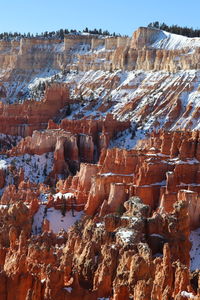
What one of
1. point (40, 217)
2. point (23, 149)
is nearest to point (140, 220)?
point (40, 217)

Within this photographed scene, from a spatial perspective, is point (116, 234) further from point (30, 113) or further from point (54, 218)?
point (30, 113)

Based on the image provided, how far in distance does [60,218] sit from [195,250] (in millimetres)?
13001

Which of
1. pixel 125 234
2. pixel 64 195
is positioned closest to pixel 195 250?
pixel 125 234

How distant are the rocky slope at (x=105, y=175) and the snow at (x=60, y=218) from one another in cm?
17

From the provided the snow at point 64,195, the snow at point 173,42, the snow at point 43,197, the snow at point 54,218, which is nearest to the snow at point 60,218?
the snow at point 54,218

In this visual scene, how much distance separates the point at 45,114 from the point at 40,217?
46.8 meters

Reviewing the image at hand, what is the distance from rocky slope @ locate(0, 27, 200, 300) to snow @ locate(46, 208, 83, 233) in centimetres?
17

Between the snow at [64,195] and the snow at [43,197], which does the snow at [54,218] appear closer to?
the snow at [43,197]

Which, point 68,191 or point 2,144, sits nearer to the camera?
point 68,191

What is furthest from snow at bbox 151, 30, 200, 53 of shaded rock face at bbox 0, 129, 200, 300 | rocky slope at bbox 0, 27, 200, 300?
shaded rock face at bbox 0, 129, 200, 300

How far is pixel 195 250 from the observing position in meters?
39.0

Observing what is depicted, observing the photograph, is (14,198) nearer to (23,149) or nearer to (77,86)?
(23,149)

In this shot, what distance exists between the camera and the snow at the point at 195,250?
3725 centimetres

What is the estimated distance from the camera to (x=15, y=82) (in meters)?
128
